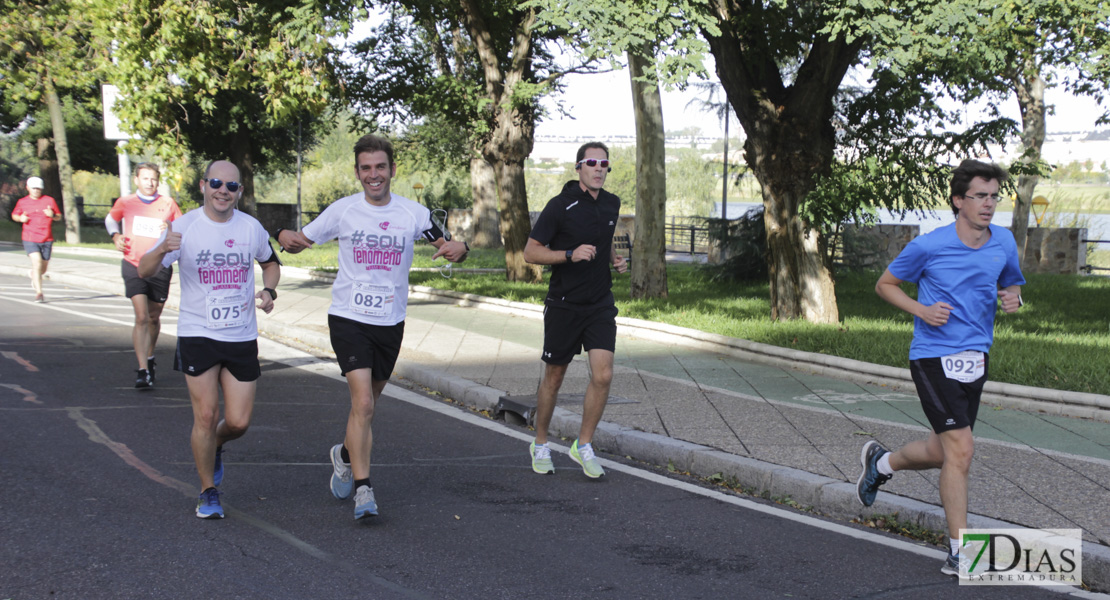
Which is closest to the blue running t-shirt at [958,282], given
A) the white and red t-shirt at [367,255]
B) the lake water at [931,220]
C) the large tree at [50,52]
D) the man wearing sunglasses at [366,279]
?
the lake water at [931,220]

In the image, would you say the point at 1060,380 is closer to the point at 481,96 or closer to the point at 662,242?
the point at 662,242

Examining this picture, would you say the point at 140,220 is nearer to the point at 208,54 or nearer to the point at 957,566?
the point at 208,54

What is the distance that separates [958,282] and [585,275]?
2.23 meters

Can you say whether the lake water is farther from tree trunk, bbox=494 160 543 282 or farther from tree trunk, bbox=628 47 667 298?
tree trunk, bbox=494 160 543 282

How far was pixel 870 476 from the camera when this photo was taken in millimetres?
5246

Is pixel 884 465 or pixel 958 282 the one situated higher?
pixel 958 282

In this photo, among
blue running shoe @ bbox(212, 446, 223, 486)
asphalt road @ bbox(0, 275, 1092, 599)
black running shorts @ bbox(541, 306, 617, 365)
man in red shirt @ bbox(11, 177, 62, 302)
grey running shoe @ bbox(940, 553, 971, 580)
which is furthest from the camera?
man in red shirt @ bbox(11, 177, 62, 302)

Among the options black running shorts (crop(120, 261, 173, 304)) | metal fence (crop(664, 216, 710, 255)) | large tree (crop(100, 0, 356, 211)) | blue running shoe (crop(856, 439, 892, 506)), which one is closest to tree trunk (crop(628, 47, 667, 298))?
large tree (crop(100, 0, 356, 211))

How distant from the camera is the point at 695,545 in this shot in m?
4.95

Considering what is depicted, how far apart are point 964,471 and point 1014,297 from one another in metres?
0.88

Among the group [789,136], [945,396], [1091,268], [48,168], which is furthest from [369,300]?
[48,168]

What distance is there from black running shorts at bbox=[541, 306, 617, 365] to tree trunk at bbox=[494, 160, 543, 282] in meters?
13.0

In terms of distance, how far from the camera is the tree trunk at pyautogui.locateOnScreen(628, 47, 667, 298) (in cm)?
1534

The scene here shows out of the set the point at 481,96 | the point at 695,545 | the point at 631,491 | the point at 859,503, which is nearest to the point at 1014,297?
the point at 859,503
